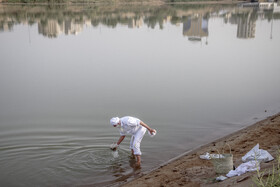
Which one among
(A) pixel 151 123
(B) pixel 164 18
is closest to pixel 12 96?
(A) pixel 151 123

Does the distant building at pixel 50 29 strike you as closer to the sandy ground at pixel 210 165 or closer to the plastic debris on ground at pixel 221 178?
the sandy ground at pixel 210 165

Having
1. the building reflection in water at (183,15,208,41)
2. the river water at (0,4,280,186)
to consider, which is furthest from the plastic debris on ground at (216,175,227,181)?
the building reflection in water at (183,15,208,41)

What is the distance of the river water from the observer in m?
8.87

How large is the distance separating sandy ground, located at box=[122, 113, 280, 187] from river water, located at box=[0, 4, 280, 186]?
2.23ft

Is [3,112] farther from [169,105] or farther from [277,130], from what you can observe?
[277,130]

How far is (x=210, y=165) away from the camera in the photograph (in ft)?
25.0

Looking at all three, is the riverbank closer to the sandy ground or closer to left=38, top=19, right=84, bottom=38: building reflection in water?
left=38, top=19, right=84, bottom=38: building reflection in water

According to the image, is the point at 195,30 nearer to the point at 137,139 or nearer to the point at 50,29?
the point at 50,29

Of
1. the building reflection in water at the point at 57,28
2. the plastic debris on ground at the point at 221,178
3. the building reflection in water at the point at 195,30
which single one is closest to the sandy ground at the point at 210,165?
the plastic debris on ground at the point at 221,178

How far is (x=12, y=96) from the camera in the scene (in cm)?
1418

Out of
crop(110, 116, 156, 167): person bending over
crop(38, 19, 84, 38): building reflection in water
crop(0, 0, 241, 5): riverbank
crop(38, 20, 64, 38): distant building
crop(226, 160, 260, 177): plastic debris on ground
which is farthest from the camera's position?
crop(0, 0, 241, 5): riverbank

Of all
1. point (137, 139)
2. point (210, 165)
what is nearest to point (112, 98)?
point (137, 139)

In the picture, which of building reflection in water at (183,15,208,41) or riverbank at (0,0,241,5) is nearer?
building reflection in water at (183,15,208,41)

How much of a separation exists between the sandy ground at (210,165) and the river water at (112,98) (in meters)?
0.68
